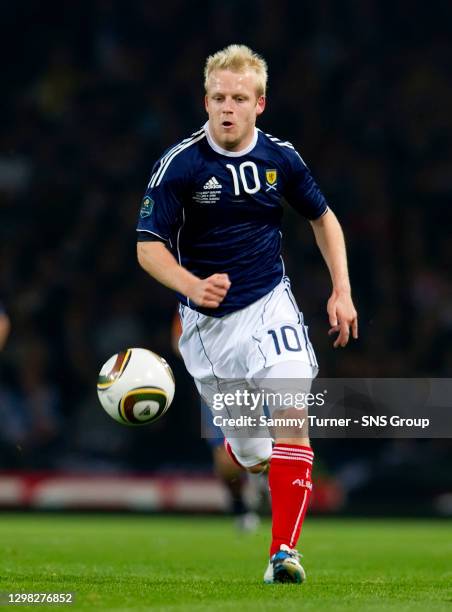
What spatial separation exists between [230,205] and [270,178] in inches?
9.2

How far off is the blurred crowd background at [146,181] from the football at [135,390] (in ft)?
26.9

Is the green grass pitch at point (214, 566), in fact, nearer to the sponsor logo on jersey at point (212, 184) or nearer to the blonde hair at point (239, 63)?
the sponsor logo on jersey at point (212, 184)

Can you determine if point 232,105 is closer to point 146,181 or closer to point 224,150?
point 224,150

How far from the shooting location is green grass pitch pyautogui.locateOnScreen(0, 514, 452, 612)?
4.97 m

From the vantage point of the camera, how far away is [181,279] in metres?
5.66

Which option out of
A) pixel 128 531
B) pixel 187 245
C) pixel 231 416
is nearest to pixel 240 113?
pixel 187 245

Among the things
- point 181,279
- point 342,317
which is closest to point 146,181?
point 342,317

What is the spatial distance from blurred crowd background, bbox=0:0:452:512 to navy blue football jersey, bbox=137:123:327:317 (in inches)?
324

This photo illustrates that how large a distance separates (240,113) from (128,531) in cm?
619

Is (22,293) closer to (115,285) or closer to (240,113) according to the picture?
(115,285)

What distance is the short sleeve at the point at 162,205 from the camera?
597 cm

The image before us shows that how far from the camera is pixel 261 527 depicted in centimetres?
1252

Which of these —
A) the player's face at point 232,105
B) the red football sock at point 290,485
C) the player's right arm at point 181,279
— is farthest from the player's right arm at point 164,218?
the red football sock at point 290,485

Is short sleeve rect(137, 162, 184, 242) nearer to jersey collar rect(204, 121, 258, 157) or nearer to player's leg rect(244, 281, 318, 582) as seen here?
jersey collar rect(204, 121, 258, 157)
